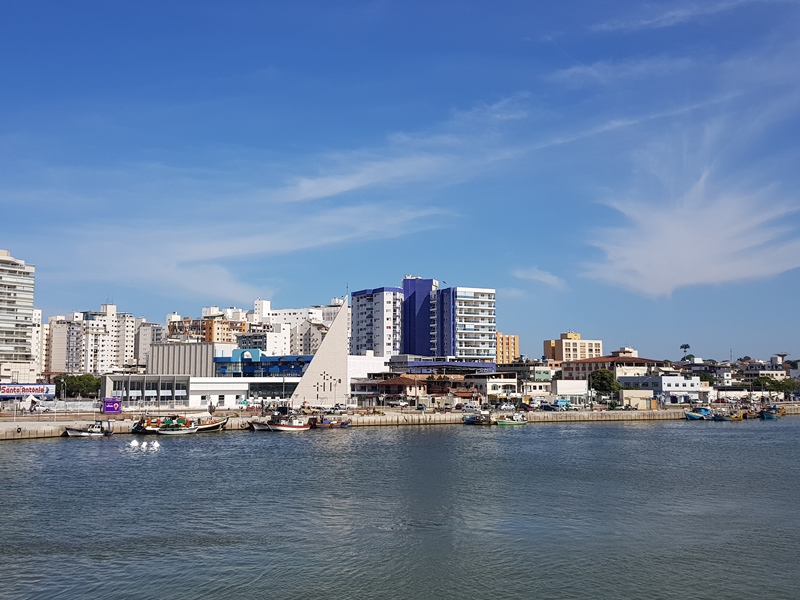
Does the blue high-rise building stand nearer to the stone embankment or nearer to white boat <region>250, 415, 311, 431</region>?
the stone embankment

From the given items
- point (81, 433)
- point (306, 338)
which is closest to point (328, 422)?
point (81, 433)

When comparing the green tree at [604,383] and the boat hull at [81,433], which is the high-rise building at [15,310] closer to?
the boat hull at [81,433]

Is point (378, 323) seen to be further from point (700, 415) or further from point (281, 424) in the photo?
point (281, 424)

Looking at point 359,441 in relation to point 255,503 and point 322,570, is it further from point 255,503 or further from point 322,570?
point 322,570

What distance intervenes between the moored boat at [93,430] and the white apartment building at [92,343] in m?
112

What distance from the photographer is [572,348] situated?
17375 cm

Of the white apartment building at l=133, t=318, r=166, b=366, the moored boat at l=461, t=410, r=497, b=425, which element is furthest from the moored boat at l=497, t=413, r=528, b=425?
the white apartment building at l=133, t=318, r=166, b=366

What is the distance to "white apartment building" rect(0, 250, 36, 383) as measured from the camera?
105m

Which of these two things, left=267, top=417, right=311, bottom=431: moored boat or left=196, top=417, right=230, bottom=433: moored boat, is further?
left=267, top=417, right=311, bottom=431: moored boat

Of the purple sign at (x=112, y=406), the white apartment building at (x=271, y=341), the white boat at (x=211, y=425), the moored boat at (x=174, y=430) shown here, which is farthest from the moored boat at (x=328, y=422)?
the white apartment building at (x=271, y=341)

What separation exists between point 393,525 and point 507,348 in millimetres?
143802

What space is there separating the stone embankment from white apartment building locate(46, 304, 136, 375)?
343 feet

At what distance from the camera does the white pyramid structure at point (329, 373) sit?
78.8 meters

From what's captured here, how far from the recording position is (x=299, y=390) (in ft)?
257
